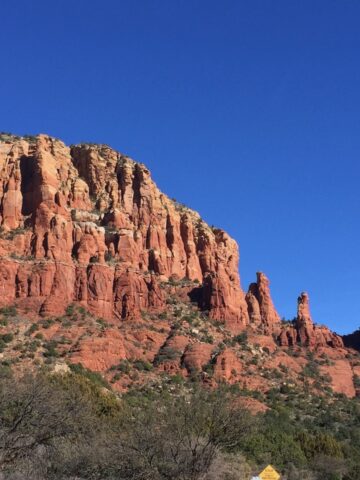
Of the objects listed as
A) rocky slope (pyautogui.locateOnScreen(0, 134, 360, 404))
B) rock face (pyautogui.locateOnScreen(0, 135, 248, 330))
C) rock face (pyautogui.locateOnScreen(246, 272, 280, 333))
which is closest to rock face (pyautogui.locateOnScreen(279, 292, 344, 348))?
rocky slope (pyautogui.locateOnScreen(0, 134, 360, 404))

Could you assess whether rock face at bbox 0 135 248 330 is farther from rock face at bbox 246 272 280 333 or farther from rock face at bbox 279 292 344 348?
rock face at bbox 279 292 344 348

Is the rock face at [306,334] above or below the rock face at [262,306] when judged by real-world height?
below

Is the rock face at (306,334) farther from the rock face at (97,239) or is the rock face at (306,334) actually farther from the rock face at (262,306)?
the rock face at (97,239)

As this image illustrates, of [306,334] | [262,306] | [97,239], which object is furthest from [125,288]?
[306,334]

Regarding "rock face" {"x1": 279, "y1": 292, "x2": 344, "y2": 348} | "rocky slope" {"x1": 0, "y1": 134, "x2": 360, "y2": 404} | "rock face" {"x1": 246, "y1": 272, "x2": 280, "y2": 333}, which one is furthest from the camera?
"rock face" {"x1": 246, "y1": 272, "x2": 280, "y2": 333}

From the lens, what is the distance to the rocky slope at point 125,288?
81562 millimetres

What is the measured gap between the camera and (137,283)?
96125 mm

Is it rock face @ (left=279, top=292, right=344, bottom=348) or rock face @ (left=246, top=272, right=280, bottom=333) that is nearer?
rock face @ (left=279, top=292, right=344, bottom=348)

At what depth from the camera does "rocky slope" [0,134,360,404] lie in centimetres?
8156

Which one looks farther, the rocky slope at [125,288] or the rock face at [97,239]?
the rock face at [97,239]

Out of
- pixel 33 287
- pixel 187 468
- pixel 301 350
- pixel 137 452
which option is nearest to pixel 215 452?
pixel 187 468

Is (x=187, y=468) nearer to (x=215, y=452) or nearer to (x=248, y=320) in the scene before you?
(x=215, y=452)

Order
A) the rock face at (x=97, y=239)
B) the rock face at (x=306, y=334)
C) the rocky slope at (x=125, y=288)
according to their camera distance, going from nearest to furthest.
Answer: the rocky slope at (x=125, y=288)
the rock face at (x=97, y=239)
the rock face at (x=306, y=334)

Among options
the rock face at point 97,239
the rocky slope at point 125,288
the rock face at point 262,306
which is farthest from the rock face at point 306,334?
the rock face at point 97,239
